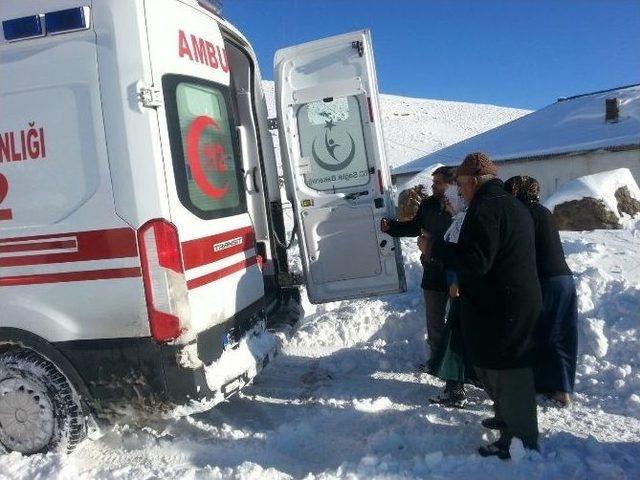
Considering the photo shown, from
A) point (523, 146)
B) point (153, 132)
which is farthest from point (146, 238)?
point (523, 146)

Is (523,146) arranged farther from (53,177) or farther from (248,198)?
(53,177)

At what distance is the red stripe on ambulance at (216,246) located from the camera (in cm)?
329

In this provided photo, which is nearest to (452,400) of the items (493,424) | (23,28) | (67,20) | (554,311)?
(493,424)

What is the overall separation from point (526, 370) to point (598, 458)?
0.60m

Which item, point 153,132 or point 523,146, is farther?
point 523,146

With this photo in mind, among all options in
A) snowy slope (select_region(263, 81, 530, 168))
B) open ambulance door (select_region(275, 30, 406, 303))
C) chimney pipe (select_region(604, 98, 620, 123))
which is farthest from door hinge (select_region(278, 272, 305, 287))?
snowy slope (select_region(263, 81, 530, 168))

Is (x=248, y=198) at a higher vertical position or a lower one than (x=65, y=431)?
higher

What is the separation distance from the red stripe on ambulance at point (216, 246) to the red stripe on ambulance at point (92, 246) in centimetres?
31

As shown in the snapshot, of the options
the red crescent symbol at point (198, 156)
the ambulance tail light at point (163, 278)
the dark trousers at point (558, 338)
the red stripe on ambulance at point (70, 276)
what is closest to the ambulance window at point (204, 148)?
the red crescent symbol at point (198, 156)

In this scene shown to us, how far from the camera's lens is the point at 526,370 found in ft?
10.5

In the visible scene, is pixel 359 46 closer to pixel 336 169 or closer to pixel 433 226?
pixel 336 169

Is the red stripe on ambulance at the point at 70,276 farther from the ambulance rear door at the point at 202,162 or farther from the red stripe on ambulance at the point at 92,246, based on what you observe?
the ambulance rear door at the point at 202,162

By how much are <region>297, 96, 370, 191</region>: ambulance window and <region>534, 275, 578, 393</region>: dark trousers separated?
1.80 meters

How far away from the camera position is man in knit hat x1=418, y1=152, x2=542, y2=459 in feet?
10.00
